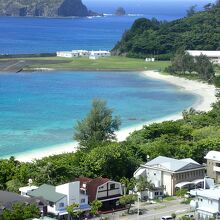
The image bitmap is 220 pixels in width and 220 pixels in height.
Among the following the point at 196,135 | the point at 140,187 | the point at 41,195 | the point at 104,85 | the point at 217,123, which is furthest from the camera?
the point at 104,85

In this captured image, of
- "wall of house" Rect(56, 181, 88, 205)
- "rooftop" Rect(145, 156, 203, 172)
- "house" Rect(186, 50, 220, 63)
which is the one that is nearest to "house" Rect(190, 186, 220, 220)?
"rooftop" Rect(145, 156, 203, 172)

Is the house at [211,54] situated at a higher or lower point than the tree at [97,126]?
higher

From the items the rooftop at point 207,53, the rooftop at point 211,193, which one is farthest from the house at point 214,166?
the rooftop at point 207,53

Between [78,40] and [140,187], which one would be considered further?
[78,40]

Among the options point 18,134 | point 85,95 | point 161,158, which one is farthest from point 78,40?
point 161,158

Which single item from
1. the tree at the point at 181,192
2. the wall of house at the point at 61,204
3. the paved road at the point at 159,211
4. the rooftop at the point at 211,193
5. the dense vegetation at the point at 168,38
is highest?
the dense vegetation at the point at 168,38

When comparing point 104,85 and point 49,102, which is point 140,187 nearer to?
point 49,102

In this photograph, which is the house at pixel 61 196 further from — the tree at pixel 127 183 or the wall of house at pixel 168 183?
the wall of house at pixel 168 183

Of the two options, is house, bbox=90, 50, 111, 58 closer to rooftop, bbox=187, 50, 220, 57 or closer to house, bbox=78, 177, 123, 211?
rooftop, bbox=187, 50, 220, 57
